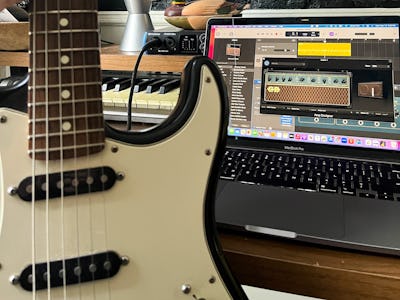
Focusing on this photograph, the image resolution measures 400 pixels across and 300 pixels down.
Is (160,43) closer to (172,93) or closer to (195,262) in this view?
(172,93)

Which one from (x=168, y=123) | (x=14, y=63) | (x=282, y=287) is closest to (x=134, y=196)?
(x=168, y=123)

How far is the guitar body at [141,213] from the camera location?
19.0 inches

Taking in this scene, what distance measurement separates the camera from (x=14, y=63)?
1.09 metres

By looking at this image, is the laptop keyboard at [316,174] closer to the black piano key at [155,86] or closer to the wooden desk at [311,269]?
the wooden desk at [311,269]

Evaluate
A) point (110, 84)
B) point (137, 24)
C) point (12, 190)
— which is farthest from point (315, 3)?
point (12, 190)

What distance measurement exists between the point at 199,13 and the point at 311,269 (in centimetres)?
67

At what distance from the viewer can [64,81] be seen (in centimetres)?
50

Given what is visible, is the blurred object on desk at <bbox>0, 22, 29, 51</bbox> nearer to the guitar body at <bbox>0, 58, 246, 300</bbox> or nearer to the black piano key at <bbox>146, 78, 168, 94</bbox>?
the black piano key at <bbox>146, 78, 168, 94</bbox>

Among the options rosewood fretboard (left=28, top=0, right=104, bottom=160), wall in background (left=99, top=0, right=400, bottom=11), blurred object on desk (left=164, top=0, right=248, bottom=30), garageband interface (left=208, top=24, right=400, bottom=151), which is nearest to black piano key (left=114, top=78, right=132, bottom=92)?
blurred object on desk (left=164, top=0, right=248, bottom=30)

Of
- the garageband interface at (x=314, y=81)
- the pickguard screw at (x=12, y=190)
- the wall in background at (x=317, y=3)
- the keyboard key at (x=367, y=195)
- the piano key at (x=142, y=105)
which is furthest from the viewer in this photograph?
the wall in background at (x=317, y=3)

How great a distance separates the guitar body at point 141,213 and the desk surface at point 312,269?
0.16 ft

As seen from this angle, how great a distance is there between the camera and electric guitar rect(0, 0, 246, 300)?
0.48 metres

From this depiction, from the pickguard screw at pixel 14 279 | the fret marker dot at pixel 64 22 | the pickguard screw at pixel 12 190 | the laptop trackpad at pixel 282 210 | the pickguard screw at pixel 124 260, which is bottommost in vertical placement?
the pickguard screw at pixel 14 279

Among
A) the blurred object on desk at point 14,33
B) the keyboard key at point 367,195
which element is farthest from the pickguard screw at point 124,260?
the blurred object on desk at point 14,33
